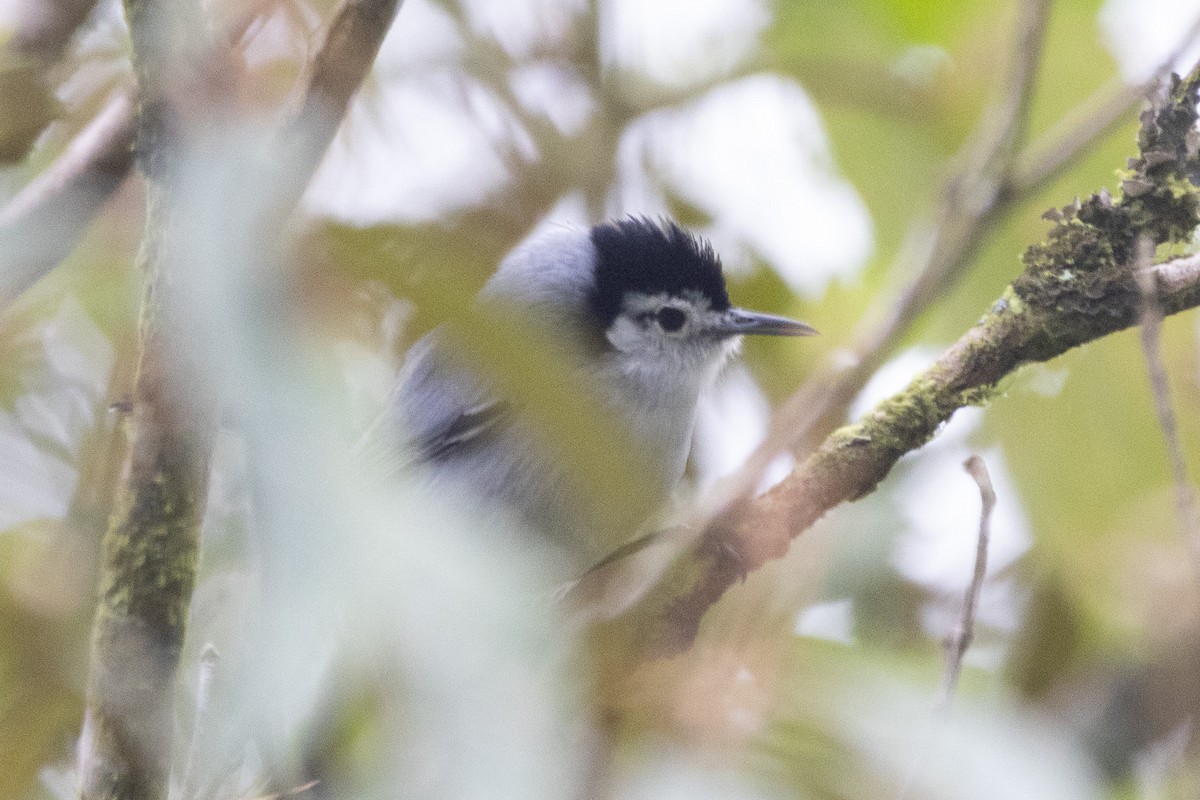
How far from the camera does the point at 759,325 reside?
2.15 meters

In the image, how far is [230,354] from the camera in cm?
83

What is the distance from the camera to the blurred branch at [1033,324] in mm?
1304

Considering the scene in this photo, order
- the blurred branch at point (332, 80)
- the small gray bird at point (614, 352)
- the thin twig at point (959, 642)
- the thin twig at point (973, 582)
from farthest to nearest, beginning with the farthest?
the small gray bird at point (614, 352)
the thin twig at point (973, 582)
the thin twig at point (959, 642)
the blurred branch at point (332, 80)

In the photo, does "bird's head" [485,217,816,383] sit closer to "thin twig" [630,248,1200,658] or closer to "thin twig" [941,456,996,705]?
"thin twig" [630,248,1200,658]

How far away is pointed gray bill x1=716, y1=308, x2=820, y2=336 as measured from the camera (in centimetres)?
172

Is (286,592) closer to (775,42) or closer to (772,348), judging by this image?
(775,42)

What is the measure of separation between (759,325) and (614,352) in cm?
39

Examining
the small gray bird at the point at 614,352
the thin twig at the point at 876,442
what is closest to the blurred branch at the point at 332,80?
the thin twig at the point at 876,442

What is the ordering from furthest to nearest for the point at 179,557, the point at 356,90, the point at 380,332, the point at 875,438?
the point at 875,438 < the point at 179,557 < the point at 356,90 < the point at 380,332

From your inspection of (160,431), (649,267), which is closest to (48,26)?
(160,431)

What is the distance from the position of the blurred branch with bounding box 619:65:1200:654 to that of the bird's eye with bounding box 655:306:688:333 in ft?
3.48

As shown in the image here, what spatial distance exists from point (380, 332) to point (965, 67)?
3.42 ft

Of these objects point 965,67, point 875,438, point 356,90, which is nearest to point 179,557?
point 356,90

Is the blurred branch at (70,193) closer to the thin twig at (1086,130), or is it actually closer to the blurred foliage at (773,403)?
the blurred foliage at (773,403)
